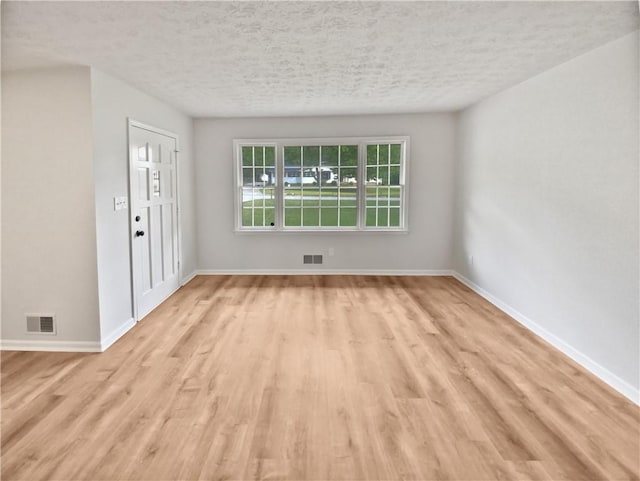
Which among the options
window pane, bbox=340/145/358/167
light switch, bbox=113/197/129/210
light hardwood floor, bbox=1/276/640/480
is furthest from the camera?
window pane, bbox=340/145/358/167

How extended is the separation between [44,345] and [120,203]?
4.57 ft

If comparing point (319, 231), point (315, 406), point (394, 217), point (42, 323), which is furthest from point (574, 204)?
point (42, 323)

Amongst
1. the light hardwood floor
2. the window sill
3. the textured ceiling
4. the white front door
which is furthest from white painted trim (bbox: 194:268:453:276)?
the textured ceiling

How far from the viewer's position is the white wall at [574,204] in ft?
8.62

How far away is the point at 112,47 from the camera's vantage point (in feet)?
9.09

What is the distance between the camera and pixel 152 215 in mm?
4371

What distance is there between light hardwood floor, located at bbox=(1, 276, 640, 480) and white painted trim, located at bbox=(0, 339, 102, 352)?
10cm

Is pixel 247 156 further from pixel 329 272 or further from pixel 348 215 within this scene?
pixel 329 272

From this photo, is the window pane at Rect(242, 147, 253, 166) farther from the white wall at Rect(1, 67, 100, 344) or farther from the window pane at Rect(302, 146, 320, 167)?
the white wall at Rect(1, 67, 100, 344)

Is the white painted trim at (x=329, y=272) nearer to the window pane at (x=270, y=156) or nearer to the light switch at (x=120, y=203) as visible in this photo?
the window pane at (x=270, y=156)

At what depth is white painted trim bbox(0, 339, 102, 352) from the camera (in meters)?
3.32

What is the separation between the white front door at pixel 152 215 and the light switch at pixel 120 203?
0.09m


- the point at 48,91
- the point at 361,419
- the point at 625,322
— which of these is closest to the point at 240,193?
the point at 48,91

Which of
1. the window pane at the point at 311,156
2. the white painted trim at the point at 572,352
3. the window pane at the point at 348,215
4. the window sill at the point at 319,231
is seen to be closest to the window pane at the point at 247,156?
the window pane at the point at 311,156
